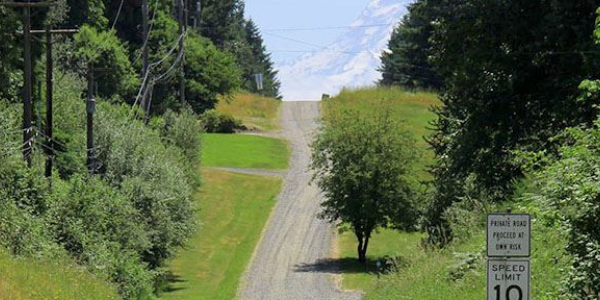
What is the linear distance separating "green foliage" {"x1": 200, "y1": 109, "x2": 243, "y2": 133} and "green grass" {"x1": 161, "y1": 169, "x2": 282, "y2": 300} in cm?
1713

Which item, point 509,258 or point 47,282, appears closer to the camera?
point 509,258

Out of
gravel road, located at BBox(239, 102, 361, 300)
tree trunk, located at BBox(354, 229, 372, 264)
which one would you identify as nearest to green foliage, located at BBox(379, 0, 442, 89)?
gravel road, located at BBox(239, 102, 361, 300)

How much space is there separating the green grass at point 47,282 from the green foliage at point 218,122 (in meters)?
58.5

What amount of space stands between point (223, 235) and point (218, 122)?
3507cm

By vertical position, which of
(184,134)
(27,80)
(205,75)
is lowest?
(184,134)

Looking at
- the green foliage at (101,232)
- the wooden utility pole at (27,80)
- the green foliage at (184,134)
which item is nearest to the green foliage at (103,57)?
the green foliage at (184,134)

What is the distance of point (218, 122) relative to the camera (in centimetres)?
9481

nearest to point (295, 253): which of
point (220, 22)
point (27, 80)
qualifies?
point (27, 80)

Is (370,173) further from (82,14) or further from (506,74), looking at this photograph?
(82,14)

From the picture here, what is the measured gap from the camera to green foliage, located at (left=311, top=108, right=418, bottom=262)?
53469mm

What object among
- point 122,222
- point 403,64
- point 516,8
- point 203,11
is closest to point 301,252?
point 122,222

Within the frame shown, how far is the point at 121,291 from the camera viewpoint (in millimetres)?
37219

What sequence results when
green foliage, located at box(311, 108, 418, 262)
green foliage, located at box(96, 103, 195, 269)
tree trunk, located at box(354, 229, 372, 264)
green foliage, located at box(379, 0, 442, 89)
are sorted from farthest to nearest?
1. green foliage, located at box(379, 0, 442, 89)
2. tree trunk, located at box(354, 229, 372, 264)
3. green foliage, located at box(311, 108, 418, 262)
4. green foliage, located at box(96, 103, 195, 269)

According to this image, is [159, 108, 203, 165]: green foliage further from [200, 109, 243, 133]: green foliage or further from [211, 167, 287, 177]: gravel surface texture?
[200, 109, 243, 133]: green foliage
